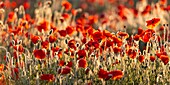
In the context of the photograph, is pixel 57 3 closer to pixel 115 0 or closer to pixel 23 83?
pixel 115 0

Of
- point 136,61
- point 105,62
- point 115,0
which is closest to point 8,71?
point 105,62

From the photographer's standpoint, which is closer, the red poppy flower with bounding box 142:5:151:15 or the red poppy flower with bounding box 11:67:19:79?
the red poppy flower with bounding box 11:67:19:79

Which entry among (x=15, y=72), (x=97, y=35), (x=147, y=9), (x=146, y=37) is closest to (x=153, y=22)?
(x=146, y=37)

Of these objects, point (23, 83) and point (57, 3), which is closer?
point (23, 83)

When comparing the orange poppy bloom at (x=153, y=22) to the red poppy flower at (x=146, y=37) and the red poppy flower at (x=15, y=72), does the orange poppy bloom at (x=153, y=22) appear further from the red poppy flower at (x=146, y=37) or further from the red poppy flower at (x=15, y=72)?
the red poppy flower at (x=15, y=72)

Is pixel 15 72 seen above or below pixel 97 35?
below

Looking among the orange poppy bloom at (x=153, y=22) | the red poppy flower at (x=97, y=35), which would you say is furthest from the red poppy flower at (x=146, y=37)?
the red poppy flower at (x=97, y=35)

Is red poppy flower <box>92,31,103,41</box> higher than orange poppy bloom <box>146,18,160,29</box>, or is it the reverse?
orange poppy bloom <box>146,18,160,29</box>

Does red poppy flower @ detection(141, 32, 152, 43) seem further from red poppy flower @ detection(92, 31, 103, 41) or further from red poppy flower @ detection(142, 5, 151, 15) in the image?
red poppy flower @ detection(142, 5, 151, 15)

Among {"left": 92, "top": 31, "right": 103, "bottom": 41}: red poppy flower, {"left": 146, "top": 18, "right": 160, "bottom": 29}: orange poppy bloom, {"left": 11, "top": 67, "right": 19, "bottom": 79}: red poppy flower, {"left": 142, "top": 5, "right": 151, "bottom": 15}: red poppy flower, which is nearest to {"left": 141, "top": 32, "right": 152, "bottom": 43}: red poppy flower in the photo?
{"left": 146, "top": 18, "right": 160, "bottom": 29}: orange poppy bloom

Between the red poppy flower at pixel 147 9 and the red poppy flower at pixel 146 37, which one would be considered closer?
the red poppy flower at pixel 146 37

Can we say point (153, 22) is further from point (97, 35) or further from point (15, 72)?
point (15, 72)
